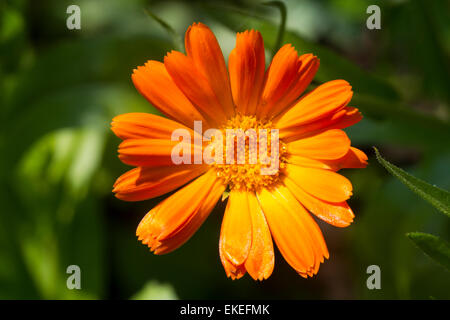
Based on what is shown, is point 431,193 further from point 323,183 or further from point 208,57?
point 208,57

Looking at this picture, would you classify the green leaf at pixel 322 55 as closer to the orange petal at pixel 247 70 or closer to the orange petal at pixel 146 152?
the orange petal at pixel 247 70

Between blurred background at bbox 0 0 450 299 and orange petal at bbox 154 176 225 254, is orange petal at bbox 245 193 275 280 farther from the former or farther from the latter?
blurred background at bbox 0 0 450 299

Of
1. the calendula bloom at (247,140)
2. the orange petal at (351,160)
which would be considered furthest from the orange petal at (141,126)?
the orange petal at (351,160)

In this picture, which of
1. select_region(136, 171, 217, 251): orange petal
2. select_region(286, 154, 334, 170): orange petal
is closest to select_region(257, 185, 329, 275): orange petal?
select_region(286, 154, 334, 170): orange petal

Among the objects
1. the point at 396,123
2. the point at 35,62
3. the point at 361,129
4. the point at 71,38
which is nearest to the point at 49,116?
the point at 35,62

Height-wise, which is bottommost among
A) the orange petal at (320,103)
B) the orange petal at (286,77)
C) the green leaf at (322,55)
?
the orange petal at (320,103)

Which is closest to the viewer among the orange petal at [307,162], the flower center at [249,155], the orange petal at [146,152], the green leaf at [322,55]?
the orange petal at [146,152]
